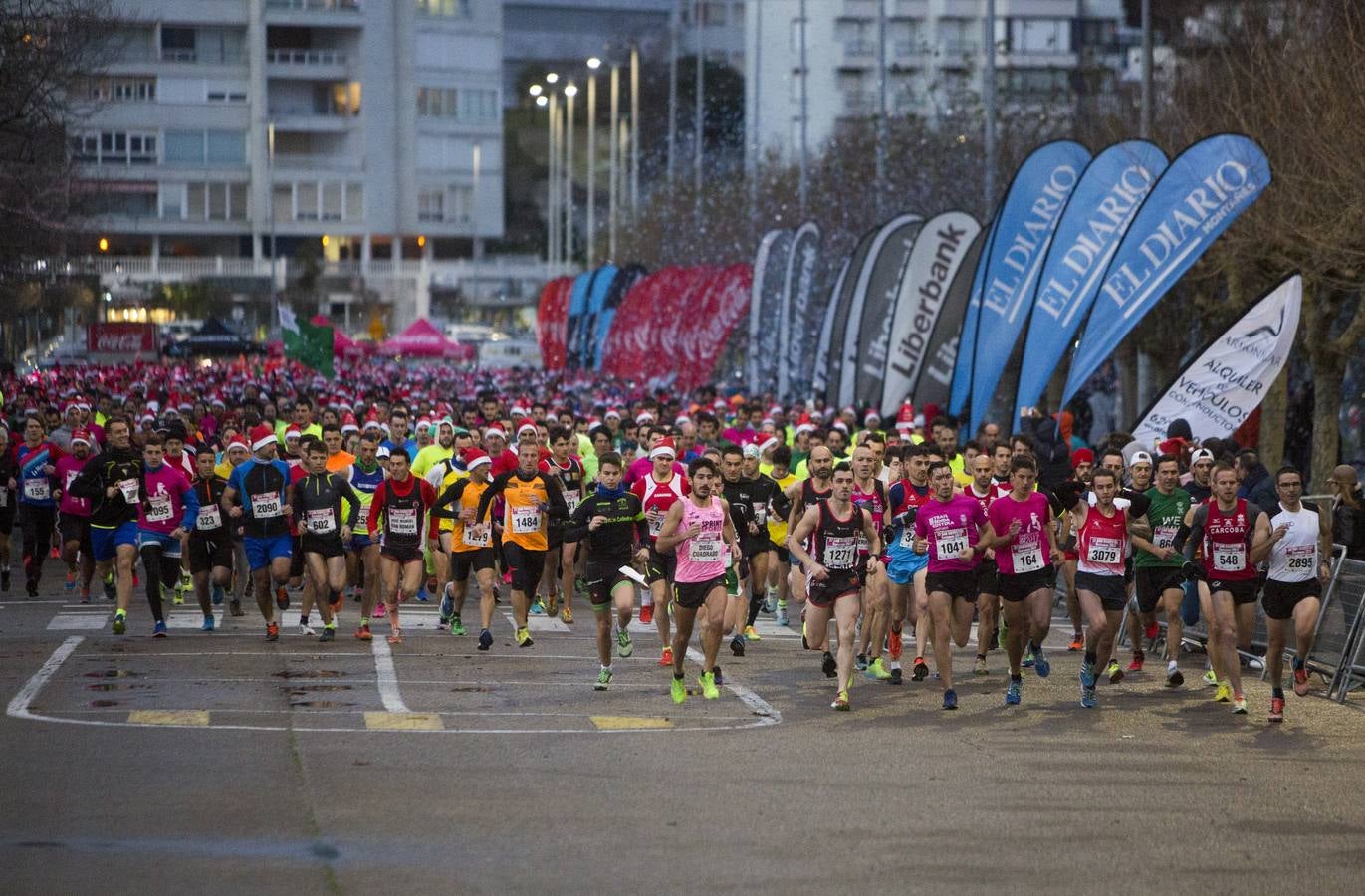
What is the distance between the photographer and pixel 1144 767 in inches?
493

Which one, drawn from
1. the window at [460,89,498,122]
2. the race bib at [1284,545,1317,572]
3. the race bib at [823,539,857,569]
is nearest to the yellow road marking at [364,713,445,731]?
the race bib at [823,539,857,569]

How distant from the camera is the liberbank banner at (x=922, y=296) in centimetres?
3044

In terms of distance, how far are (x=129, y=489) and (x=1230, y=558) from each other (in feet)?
28.9

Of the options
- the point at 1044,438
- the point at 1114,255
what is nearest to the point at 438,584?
the point at 1044,438

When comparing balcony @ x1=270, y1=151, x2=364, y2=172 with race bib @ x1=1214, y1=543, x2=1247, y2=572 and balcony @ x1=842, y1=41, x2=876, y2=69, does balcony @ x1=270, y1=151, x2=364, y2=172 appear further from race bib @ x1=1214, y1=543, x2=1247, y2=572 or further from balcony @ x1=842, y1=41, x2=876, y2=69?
race bib @ x1=1214, y1=543, x2=1247, y2=572

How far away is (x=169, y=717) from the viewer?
1395 cm

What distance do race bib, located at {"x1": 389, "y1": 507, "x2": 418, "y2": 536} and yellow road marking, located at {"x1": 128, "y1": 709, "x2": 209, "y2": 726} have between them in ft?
12.6

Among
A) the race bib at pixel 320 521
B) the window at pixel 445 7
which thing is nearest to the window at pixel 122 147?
the window at pixel 445 7

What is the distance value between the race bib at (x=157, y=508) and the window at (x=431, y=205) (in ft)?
303

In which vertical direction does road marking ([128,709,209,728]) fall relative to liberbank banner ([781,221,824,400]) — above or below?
below

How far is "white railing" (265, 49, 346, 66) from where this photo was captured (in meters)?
105

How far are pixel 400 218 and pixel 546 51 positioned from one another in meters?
35.0

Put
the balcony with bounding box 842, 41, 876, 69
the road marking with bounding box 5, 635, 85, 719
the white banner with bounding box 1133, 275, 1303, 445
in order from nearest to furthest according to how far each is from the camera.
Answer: the road marking with bounding box 5, 635, 85, 719 → the white banner with bounding box 1133, 275, 1303, 445 → the balcony with bounding box 842, 41, 876, 69

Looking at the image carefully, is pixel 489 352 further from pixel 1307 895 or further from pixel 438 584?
pixel 1307 895
